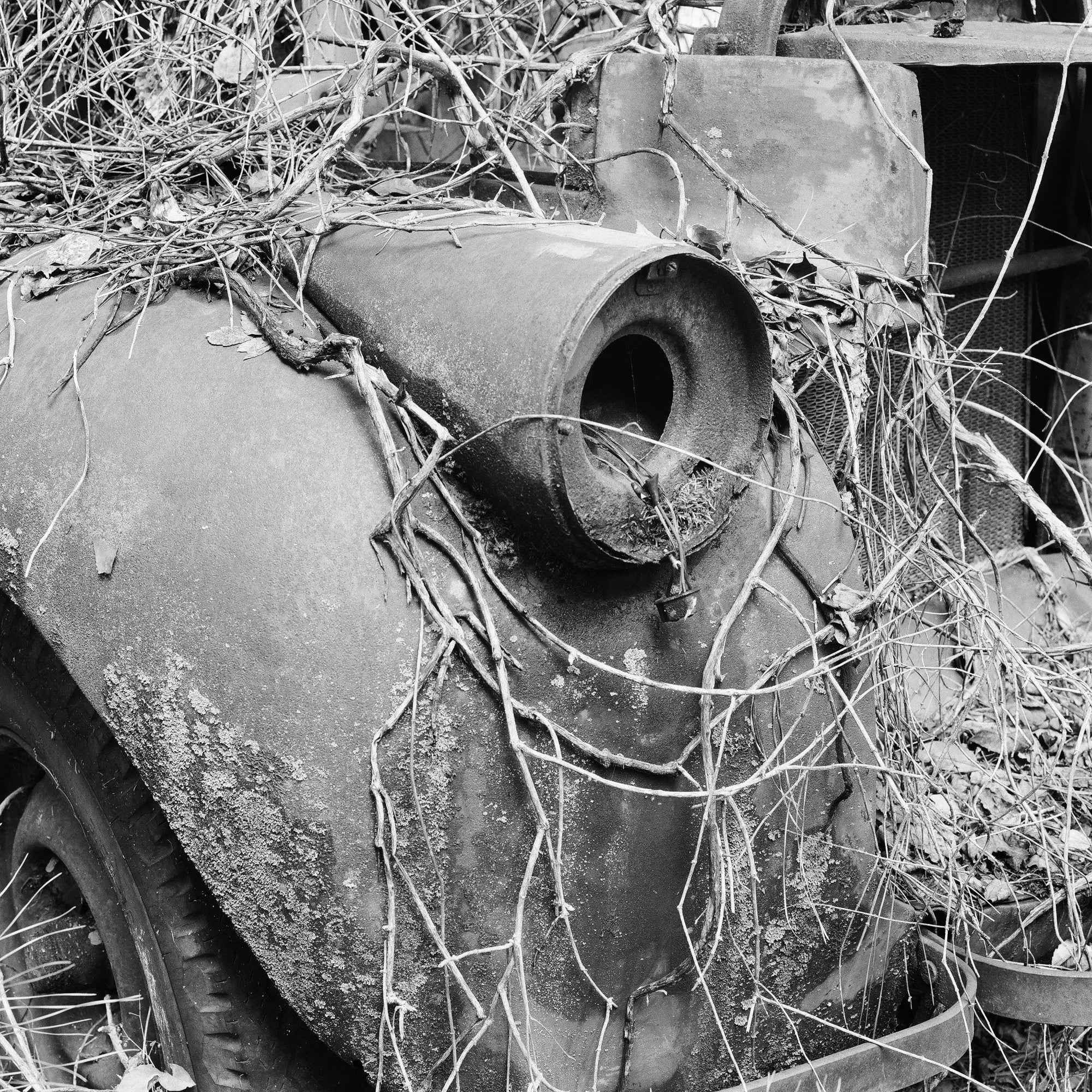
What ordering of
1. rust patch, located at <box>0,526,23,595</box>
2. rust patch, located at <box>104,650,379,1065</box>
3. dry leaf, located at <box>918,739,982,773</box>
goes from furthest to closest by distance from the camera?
dry leaf, located at <box>918,739,982,773</box> < rust patch, located at <box>0,526,23,595</box> < rust patch, located at <box>104,650,379,1065</box>

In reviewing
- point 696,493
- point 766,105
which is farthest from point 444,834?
point 766,105

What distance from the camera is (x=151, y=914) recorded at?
148cm

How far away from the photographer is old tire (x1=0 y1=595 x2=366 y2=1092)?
4.76 ft

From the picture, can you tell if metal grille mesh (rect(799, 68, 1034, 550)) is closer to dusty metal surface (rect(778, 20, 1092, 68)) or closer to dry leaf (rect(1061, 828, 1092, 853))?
dusty metal surface (rect(778, 20, 1092, 68))

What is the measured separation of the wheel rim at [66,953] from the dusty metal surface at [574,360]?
32.4 inches

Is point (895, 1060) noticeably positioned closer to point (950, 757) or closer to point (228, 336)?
point (950, 757)

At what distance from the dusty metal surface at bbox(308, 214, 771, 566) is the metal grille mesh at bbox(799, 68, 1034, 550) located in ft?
2.88

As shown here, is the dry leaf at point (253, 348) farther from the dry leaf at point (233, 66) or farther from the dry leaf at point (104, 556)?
the dry leaf at point (233, 66)

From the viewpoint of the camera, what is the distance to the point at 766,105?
1745 mm

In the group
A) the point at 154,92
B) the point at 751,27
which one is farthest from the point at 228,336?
the point at 154,92

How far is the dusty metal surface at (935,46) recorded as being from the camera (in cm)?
177

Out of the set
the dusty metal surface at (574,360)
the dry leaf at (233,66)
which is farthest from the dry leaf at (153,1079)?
the dry leaf at (233,66)

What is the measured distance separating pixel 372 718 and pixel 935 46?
4.27 feet

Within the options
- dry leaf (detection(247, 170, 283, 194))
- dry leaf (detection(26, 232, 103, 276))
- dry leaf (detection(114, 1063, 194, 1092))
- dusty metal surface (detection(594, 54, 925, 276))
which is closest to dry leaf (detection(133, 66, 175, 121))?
dry leaf (detection(247, 170, 283, 194))
